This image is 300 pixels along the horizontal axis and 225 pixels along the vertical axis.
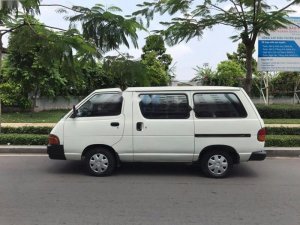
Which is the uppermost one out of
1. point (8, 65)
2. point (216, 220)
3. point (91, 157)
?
point (8, 65)

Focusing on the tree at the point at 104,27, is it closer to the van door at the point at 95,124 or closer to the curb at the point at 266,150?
the van door at the point at 95,124

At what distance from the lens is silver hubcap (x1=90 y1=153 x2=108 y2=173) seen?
786 centimetres

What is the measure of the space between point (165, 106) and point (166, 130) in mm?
458

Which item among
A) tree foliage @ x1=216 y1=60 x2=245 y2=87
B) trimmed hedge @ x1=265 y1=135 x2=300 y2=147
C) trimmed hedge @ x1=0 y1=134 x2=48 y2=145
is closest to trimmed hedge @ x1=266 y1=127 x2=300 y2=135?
trimmed hedge @ x1=265 y1=135 x2=300 y2=147

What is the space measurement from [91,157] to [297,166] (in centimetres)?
441

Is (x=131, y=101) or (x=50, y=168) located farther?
(x=50, y=168)

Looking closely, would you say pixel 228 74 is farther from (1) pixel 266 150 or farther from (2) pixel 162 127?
(2) pixel 162 127

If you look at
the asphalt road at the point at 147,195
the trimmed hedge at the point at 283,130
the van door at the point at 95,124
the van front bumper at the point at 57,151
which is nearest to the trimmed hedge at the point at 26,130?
the asphalt road at the point at 147,195

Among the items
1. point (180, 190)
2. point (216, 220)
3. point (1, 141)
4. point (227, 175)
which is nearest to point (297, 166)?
point (227, 175)

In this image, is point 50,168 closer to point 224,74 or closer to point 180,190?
point 180,190

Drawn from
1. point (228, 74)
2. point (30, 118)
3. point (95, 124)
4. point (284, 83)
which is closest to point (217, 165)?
point (95, 124)

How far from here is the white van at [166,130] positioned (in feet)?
25.4

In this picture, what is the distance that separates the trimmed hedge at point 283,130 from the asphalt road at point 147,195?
12.7ft

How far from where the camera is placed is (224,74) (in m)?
27.8
